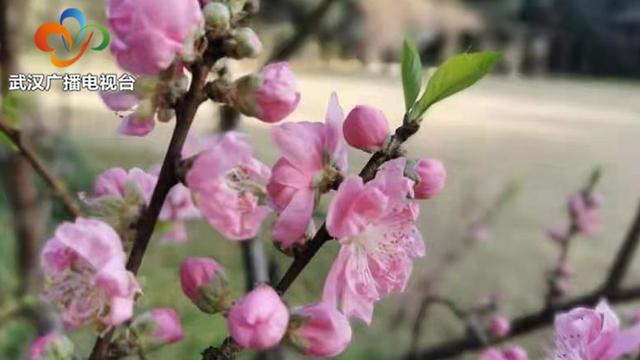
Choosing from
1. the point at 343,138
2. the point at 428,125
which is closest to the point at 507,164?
the point at 428,125

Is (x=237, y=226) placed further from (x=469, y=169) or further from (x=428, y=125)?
(x=428, y=125)

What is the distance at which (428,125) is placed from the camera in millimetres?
7508

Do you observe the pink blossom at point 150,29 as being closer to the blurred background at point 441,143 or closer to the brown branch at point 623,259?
the blurred background at point 441,143

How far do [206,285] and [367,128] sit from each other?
80mm

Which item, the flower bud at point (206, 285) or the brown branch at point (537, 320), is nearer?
the flower bud at point (206, 285)

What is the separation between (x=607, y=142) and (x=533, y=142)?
52cm

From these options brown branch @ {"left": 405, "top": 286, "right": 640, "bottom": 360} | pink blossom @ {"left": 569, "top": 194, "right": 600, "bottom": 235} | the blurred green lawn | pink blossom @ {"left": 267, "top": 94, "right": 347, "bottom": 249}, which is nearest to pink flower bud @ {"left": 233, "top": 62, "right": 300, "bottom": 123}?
pink blossom @ {"left": 267, "top": 94, "right": 347, "bottom": 249}

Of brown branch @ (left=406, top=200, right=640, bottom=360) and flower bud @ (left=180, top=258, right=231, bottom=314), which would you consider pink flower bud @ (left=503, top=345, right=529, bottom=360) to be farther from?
brown branch @ (left=406, top=200, right=640, bottom=360)

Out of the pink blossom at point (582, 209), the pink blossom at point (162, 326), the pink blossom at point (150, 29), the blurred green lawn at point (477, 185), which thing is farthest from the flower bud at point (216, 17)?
the pink blossom at point (582, 209)

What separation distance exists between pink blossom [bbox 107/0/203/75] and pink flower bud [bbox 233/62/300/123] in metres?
0.03

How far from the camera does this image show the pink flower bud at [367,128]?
1.12 feet

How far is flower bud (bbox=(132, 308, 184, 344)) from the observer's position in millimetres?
387

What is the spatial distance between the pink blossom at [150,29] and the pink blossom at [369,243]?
7 centimetres

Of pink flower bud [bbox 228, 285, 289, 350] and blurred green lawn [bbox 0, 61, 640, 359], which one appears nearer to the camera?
pink flower bud [bbox 228, 285, 289, 350]
